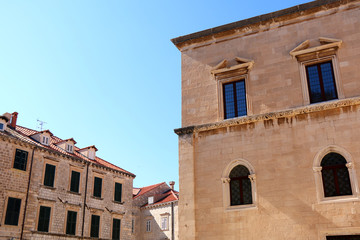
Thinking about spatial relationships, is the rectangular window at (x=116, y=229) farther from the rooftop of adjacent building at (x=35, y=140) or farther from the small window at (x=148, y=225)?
the small window at (x=148, y=225)

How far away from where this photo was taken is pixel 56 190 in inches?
1186

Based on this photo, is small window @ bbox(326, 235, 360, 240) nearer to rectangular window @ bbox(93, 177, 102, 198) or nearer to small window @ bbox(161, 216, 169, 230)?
rectangular window @ bbox(93, 177, 102, 198)

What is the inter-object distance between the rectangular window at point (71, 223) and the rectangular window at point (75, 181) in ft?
6.41

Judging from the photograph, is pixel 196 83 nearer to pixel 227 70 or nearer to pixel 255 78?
pixel 227 70

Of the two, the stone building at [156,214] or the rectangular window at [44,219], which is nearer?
the rectangular window at [44,219]

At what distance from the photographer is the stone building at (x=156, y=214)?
43.7m

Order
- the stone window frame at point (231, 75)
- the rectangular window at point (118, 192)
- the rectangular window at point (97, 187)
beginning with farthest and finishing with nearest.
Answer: the rectangular window at point (118, 192)
the rectangular window at point (97, 187)
the stone window frame at point (231, 75)

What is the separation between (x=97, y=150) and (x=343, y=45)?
27.4 meters

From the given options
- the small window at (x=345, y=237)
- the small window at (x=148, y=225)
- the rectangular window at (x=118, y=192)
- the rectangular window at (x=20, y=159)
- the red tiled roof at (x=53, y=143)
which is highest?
the red tiled roof at (x=53, y=143)

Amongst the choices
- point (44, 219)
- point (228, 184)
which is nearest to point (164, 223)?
point (44, 219)

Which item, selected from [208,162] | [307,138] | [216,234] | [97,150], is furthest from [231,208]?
[97,150]

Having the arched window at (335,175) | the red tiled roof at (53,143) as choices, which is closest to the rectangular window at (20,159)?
the red tiled roof at (53,143)

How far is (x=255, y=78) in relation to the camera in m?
14.5

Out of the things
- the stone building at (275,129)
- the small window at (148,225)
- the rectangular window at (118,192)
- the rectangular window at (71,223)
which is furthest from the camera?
the small window at (148,225)
